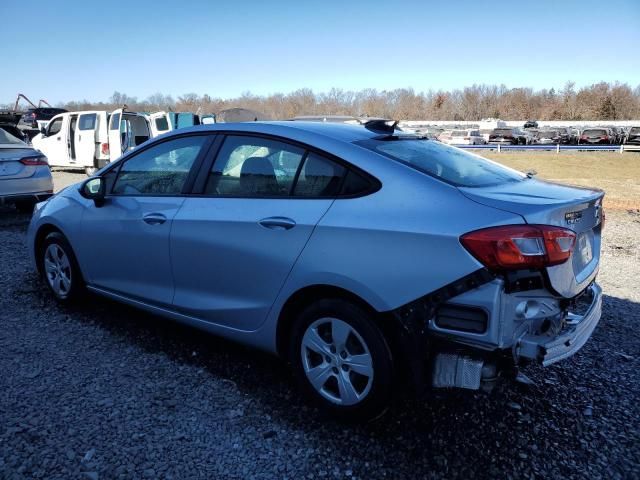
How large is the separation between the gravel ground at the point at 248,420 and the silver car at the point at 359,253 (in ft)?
0.93

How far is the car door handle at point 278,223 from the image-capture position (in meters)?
2.79

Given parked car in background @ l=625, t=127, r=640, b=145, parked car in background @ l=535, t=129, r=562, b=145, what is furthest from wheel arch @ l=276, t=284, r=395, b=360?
parked car in background @ l=535, t=129, r=562, b=145

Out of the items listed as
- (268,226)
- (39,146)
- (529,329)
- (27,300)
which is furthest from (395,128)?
(39,146)

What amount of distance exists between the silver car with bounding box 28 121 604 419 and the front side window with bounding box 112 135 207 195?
1 cm

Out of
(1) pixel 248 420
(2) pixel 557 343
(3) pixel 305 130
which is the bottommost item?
(1) pixel 248 420

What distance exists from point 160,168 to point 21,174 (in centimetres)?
536

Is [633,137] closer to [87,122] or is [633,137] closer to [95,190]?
[87,122]

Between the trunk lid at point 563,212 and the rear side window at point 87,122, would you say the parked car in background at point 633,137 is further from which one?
the trunk lid at point 563,212

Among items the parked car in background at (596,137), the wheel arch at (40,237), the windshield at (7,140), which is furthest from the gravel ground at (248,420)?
the parked car in background at (596,137)

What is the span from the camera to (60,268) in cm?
440

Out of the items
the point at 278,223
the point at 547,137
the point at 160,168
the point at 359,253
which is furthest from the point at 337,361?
the point at 547,137

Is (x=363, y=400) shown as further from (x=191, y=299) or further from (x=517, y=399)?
(x=191, y=299)

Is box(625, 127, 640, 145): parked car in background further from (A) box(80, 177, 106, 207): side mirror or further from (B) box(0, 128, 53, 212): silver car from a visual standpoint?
(A) box(80, 177, 106, 207): side mirror

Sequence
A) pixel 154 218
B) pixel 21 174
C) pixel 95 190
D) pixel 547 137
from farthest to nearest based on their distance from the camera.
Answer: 1. pixel 547 137
2. pixel 21 174
3. pixel 95 190
4. pixel 154 218
